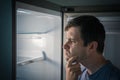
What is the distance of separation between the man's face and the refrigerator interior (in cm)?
42

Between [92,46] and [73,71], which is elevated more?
[92,46]

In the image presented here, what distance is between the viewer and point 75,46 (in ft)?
3.80

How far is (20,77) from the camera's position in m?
1.54

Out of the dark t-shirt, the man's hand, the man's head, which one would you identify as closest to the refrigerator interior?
the man's hand

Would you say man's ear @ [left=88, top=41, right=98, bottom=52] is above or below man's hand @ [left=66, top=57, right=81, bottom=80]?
above

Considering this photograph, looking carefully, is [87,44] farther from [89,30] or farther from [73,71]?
[73,71]

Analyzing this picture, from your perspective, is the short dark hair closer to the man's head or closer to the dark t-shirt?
the man's head

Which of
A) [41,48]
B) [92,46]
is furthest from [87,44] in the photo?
[41,48]

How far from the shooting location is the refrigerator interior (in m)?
1.59

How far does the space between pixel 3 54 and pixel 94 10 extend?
29.4 inches

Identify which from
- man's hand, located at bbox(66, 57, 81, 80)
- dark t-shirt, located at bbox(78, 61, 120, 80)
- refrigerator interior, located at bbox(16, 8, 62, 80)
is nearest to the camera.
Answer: dark t-shirt, located at bbox(78, 61, 120, 80)

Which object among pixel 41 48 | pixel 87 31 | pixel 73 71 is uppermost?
pixel 87 31

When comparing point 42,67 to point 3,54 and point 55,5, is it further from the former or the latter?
point 3,54

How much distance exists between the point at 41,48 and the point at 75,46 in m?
0.57
